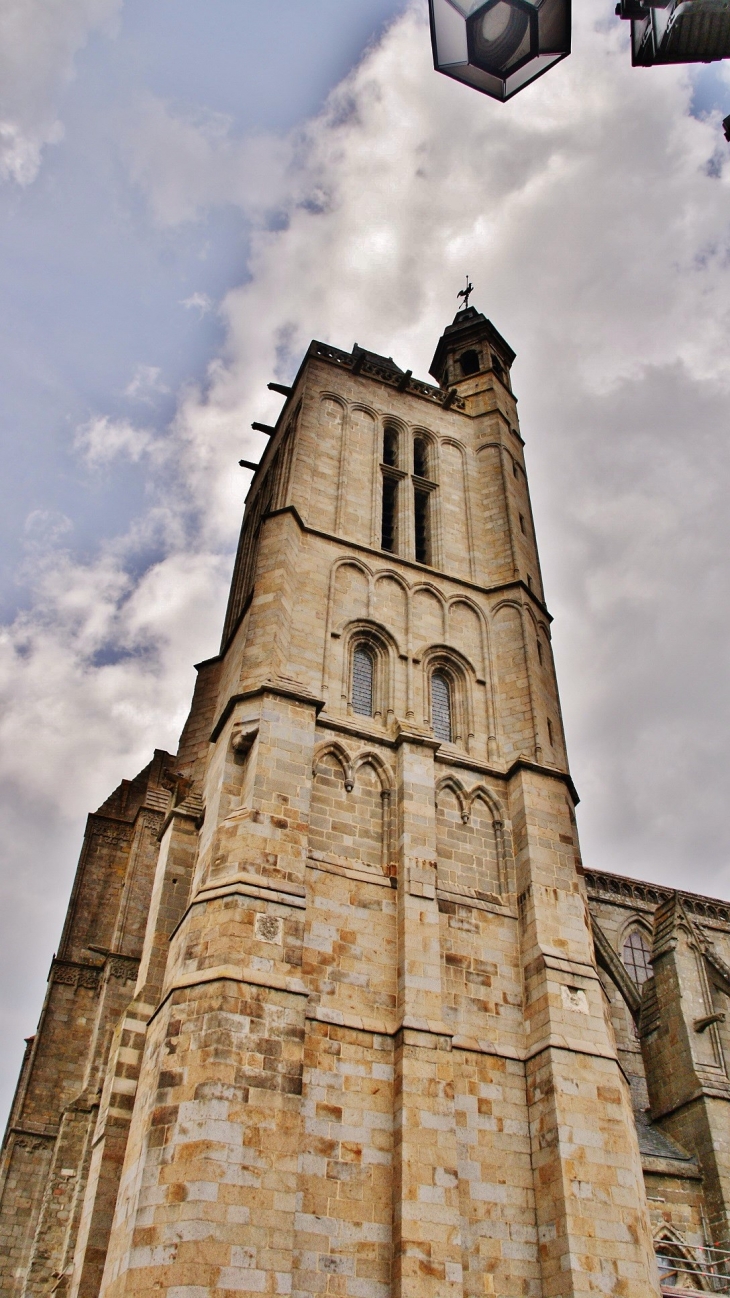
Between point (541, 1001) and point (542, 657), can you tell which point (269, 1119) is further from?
point (542, 657)

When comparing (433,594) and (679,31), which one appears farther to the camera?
(433,594)

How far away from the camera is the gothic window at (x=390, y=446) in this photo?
23.5 m

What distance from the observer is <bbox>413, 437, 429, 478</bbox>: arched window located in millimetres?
23625

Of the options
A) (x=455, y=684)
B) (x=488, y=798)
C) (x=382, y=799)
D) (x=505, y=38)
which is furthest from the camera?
(x=455, y=684)

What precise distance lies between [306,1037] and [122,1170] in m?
3.01

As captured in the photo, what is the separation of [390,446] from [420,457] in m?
0.84

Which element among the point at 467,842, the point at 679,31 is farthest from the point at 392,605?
the point at 679,31

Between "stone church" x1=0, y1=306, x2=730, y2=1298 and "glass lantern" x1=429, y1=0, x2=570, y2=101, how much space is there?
9871 mm

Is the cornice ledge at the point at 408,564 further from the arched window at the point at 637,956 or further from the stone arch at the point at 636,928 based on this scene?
the arched window at the point at 637,956

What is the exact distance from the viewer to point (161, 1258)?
32.6ft

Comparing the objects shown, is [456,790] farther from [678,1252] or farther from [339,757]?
[678,1252]

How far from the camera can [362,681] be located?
17656mm

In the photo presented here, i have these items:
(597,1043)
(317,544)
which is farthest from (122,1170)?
(317,544)

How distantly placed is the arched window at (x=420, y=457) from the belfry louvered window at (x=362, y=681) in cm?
686
